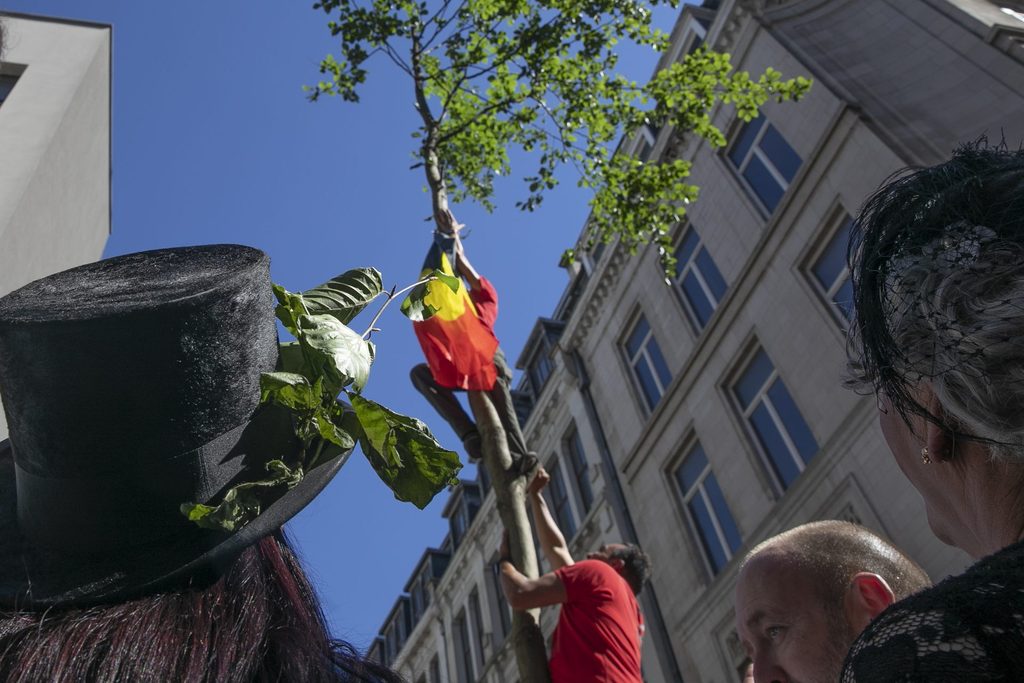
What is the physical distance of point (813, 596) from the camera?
2.77 meters

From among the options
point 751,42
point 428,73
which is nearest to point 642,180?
point 428,73

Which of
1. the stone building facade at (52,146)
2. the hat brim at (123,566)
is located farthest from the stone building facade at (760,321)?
the hat brim at (123,566)

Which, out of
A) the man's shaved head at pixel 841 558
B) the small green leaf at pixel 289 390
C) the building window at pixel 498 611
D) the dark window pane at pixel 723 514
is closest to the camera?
the small green leaf at pixel 289 390

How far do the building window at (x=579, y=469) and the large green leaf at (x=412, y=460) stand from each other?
17621 mm

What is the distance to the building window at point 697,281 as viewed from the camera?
16172 mm

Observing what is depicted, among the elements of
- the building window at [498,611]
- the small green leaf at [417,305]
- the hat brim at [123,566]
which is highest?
the small green leaf at [417,305]

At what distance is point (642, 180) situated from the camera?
31.5 ft

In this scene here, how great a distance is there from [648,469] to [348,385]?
51.7 feet

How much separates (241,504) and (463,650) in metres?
25.3

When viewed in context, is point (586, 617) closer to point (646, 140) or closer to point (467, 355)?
point (467, 355)

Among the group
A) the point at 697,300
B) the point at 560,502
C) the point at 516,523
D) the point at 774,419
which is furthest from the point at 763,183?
the point at 516,523

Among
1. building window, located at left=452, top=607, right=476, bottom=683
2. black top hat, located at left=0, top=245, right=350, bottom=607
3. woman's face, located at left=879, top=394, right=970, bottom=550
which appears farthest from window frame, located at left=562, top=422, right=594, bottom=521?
black top hat, located at left=0, top=245, right=350, bottom=607

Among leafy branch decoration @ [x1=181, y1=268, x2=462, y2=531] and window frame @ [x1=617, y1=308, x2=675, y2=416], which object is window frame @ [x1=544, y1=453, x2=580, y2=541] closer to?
window frame @ [x1=617, y1=308, x2=675, y2=416]

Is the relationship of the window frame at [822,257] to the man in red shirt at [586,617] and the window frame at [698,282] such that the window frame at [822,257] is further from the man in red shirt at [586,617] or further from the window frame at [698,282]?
the man in red shirt at [586,617]
